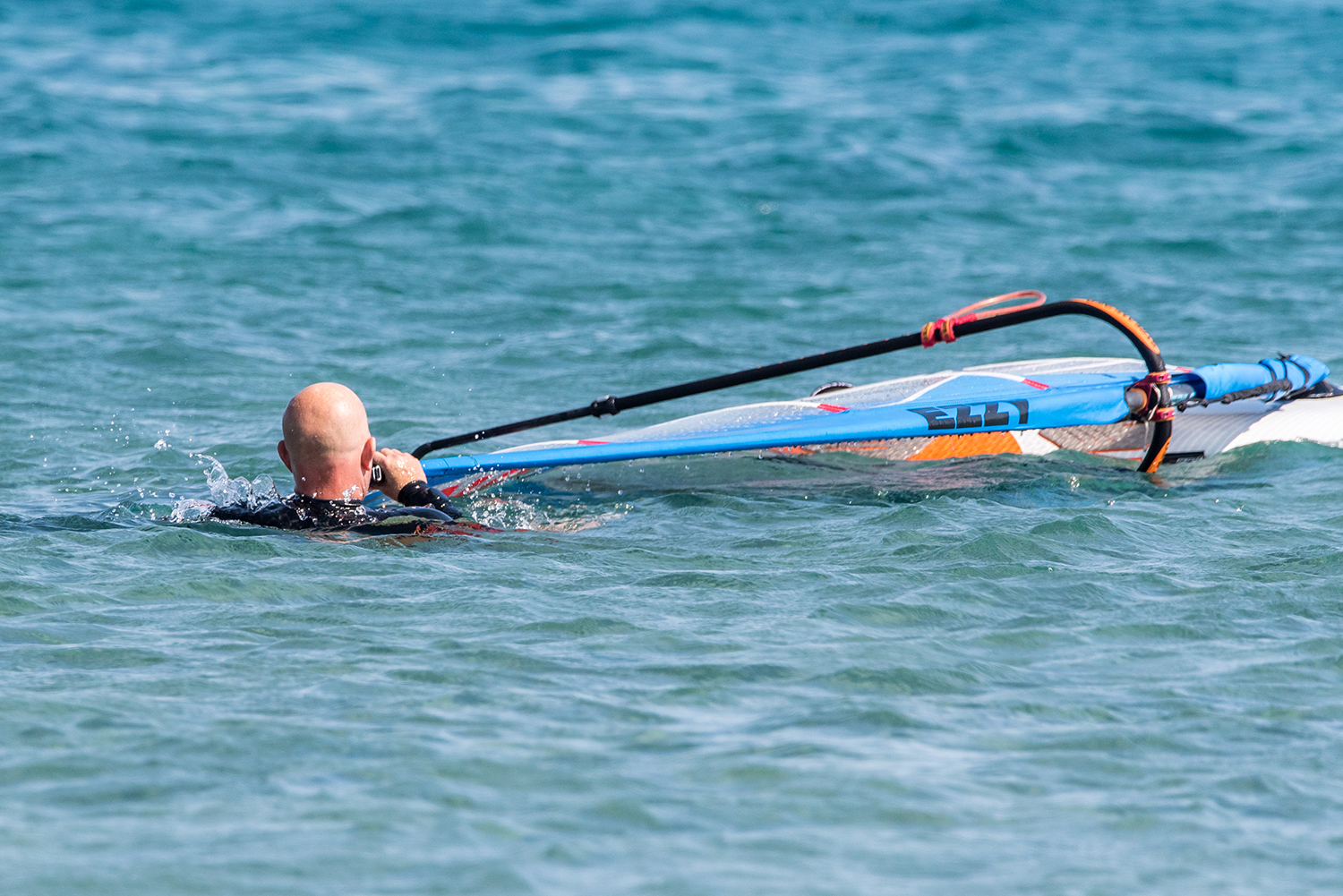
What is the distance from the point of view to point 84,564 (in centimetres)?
482

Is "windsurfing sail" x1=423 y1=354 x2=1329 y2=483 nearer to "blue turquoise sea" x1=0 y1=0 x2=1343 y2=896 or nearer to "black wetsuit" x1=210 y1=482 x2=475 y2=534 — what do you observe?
"blue turquoise sea" x1=0 y1=0 x2=1343 y2=896

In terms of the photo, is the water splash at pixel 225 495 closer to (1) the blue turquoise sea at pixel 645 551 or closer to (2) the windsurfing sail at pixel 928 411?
(1) the blue turquoise sea at pixel 645 551

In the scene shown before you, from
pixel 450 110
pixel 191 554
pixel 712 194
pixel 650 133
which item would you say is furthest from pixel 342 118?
pixel 191 554

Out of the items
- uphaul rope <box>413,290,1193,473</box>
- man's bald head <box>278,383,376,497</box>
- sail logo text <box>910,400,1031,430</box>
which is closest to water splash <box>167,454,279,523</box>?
man's bald head <box>278,383,376,497</box>

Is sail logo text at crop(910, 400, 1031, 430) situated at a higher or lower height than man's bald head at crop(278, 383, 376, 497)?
lower

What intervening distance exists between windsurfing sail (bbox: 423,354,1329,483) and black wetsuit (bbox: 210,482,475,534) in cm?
70

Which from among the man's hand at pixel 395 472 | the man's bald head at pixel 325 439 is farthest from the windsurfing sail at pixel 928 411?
the man's bald head at pixel 325 439

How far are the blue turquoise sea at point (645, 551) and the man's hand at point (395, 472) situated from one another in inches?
14.1

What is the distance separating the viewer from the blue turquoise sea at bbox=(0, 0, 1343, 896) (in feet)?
10.1

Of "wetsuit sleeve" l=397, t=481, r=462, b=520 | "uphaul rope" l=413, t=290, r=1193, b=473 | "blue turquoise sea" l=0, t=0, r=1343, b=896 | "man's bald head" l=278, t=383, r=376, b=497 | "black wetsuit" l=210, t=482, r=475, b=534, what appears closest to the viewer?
"blue turquoise sea" l=0, t=0, r=1343, b=896

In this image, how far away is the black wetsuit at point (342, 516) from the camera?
5059 mm

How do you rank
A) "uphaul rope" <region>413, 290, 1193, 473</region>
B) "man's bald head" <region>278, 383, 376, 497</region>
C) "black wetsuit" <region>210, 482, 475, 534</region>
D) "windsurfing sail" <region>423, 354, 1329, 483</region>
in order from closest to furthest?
"man's bald head" <region>278, 383, 376, 497</region>
"black wetsuit" <region>210, 482, 475, 534</region>
"windsurfing sail" <region>423, 354, 1329, 483</region>
"uphaul rope" <region>413, 290, 1193, 473</region>

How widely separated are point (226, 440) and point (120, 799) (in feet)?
13.0

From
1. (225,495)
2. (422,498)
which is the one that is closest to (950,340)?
(422,498)
